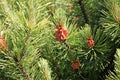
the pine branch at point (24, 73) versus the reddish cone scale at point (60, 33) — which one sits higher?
the reddish cone scale at point (60, 33)

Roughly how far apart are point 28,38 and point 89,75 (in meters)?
0.47

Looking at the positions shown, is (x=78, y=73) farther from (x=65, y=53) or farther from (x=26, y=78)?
(x=26, y=78)

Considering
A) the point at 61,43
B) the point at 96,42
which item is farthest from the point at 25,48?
the point at 96,42

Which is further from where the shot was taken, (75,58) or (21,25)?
(75,58)

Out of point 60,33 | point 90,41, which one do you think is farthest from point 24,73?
point 90,41

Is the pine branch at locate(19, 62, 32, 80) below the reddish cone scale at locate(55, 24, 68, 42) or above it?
below

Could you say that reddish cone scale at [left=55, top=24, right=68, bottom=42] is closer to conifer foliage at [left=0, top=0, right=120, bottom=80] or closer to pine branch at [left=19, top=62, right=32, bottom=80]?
conifer foliage at [left=0, top=0, right=120, bottom=80]

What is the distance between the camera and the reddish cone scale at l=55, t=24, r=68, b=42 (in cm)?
113

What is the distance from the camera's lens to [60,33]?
1.13 m

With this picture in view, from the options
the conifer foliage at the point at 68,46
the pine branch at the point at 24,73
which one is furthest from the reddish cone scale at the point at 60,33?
the pine branch at the point at 24,73

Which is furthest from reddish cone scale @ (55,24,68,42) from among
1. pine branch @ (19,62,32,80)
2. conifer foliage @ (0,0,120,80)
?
pine branch @ (19,62,32,80)

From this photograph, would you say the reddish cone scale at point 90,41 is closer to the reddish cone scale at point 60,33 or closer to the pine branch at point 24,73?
the reddish cone scale at point 60,33

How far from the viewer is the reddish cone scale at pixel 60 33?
1.13 m

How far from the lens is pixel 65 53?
47.6 inches
